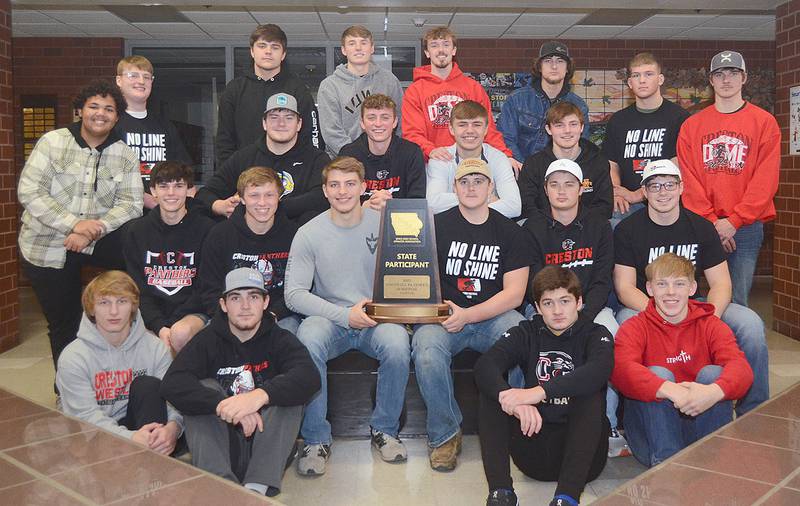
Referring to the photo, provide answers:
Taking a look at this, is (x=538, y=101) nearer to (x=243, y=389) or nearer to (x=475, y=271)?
(x=475, y=271)

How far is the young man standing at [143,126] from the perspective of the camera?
14.0 ft

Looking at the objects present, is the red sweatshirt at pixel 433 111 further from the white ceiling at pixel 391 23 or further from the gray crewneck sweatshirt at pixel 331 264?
the white ceiling at pixel 391 23

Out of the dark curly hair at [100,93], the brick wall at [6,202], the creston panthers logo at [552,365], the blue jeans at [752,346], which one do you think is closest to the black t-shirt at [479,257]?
the creston panthers logo at [552,365]

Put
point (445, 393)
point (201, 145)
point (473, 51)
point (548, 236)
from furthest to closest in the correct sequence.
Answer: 1. point (201, 145)
2. point (473, 51)
3. point (548, 236)
4. point (445, 393)

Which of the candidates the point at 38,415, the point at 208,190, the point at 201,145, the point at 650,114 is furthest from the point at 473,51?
the point at 38,415

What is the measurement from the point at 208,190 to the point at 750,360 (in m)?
2.89

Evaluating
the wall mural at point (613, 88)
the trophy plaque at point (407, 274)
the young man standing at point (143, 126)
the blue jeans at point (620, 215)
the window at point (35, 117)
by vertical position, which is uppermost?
the wall mural at point (613, 88)

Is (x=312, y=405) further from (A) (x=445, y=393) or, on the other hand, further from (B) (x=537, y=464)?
(B) (x=537, y=464)

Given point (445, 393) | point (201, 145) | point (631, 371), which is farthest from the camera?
point (201, 145)

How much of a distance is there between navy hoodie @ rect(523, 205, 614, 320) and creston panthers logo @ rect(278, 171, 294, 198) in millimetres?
1310

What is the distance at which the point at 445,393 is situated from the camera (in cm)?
321

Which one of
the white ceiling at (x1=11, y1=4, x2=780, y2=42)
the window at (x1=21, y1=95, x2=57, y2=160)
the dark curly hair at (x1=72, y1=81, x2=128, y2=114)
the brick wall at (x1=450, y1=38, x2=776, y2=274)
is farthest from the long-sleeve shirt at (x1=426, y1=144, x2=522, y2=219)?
the window at (x1=21, y1=95, x2=57, y2=160)

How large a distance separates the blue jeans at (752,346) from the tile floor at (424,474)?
0.18 metres

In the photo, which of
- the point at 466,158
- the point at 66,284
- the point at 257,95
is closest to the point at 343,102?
the point at 257,95
